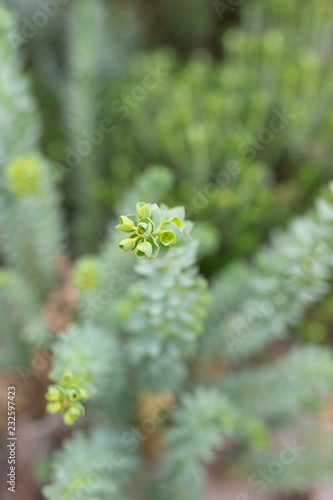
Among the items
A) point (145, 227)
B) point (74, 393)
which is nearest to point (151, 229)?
point (145, 227)

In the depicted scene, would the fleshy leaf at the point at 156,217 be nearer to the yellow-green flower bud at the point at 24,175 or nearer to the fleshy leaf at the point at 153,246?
the fleshy leaf at the point at 153,246

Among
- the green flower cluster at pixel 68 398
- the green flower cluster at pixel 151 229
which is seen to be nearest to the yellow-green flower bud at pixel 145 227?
the green flower cluster at pixel 151 229

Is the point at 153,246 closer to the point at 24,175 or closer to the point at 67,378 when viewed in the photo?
the point at 67,378

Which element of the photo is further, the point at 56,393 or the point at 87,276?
the point at 87,276

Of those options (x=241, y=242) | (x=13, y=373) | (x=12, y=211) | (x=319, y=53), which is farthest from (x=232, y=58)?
(x=13, y=373)

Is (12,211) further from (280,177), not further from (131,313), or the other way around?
(280,177)

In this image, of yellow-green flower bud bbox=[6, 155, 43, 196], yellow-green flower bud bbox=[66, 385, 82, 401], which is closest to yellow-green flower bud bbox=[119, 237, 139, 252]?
yellow-green flower bud bbox=[66, 385, 82, 401]
